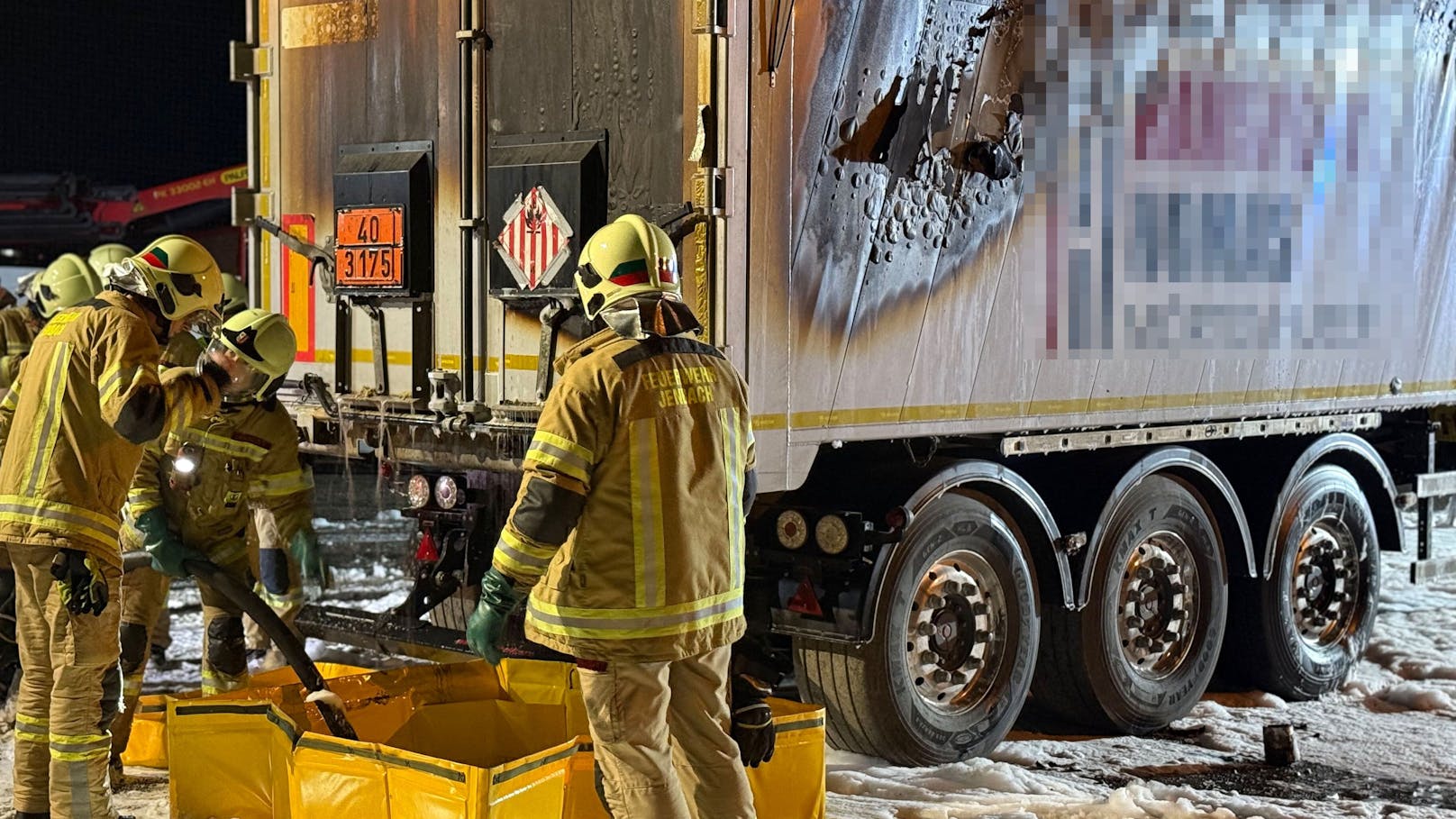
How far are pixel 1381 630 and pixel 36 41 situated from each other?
20.9m

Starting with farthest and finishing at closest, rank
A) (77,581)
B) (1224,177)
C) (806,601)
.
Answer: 1. (1224,177)
2. (806,601)
3. (77,581)

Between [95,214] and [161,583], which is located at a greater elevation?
[95,214]

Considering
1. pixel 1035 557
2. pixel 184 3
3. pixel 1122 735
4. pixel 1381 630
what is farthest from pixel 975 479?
pixel 184 3

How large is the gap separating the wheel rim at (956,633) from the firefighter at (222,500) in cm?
225

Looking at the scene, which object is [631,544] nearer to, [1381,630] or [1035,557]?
[1035,557]

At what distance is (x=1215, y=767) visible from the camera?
6480 millimetres

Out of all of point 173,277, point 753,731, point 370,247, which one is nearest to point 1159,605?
point 753,731

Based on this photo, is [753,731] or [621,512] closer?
[621,512]

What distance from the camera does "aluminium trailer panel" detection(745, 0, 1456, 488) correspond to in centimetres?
542

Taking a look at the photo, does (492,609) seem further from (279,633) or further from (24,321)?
(24,321)

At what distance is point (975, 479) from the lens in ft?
20.1

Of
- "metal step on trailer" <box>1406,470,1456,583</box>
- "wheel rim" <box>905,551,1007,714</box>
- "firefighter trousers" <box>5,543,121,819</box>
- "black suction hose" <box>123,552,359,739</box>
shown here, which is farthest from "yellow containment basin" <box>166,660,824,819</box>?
"metal step on trailer" <box>1406,470,1456,583</box>

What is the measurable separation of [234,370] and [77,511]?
0.80 m

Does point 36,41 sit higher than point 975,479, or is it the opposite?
point 36,41
